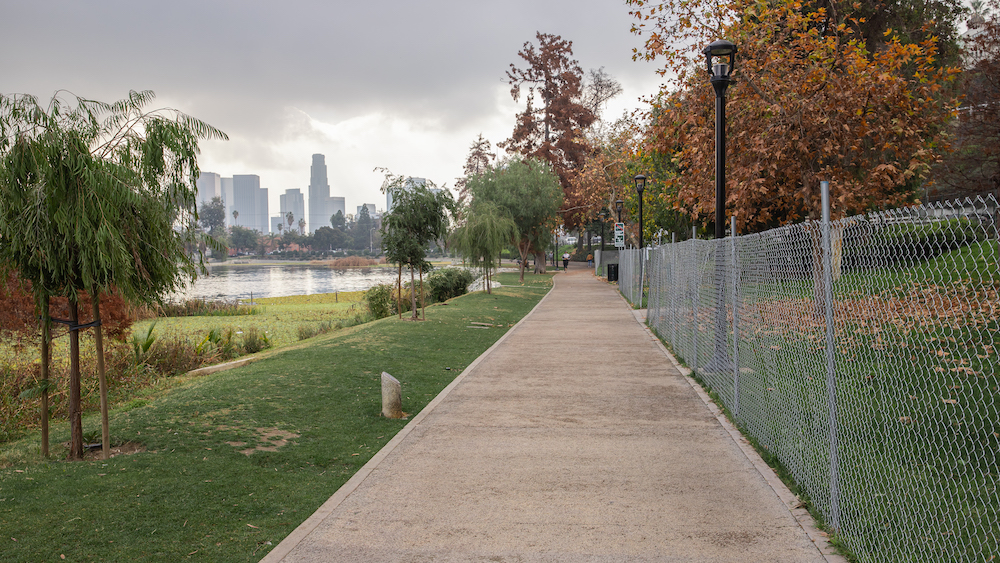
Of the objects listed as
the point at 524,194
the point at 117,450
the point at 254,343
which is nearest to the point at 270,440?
the point at 117,450

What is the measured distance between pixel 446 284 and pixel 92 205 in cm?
2546

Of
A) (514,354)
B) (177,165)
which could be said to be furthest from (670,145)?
(177,165)

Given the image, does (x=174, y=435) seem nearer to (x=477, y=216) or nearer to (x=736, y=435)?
(x=736, y=435)

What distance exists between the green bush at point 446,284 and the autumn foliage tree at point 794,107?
51.3ft

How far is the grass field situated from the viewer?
4434 mm

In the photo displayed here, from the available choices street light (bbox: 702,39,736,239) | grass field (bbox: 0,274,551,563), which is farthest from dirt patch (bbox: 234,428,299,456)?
street light (bbox: 702,39,736,239)

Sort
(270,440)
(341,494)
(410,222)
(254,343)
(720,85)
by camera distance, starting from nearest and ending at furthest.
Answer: (341,494)
(270,440)
(720,85)
(254,343)
(410,222)

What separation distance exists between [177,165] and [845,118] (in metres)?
13.0

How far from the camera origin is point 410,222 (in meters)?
18.4

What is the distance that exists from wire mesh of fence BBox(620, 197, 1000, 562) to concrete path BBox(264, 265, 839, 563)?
1.39 feet

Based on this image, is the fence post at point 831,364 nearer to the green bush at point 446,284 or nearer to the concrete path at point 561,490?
the concrete path at point 561,490

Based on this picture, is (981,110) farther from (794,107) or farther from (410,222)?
(410,222)

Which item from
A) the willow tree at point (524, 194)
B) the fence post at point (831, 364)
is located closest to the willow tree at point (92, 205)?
the fence post at point (831, 364)

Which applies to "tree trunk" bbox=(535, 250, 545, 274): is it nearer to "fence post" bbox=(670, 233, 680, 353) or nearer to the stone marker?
"fence post" bbox=(670, 233, 680, 353)
